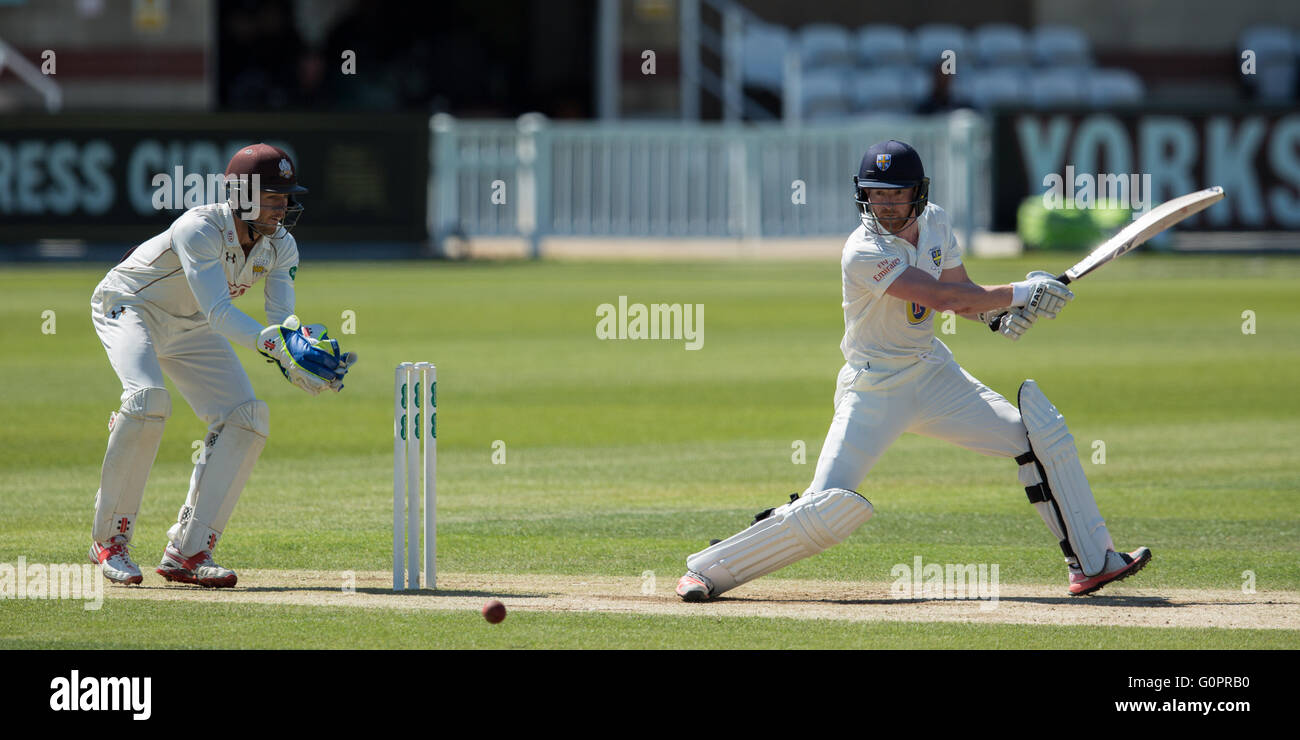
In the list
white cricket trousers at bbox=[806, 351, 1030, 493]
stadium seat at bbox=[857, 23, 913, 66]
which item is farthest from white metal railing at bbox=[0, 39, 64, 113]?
white cricket trousers at bbox=[806, 351, 1030, 493]

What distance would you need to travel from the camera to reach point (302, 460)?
11.6m

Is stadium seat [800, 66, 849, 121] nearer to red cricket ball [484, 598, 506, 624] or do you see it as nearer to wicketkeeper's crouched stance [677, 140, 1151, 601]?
wicketkeeper's crouched stance [677, 140, 1151, 601]

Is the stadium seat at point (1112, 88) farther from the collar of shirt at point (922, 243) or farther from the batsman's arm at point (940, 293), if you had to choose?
the batsman's arm at point (940, 293)

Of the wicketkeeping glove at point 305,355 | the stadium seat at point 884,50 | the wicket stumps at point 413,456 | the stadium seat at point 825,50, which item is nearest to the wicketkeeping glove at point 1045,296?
the wicket stumps at point 413,456

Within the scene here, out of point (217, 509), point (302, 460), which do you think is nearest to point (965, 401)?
point (217, 509)

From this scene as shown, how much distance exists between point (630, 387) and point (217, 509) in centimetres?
764

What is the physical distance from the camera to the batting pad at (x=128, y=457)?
24.8 feet

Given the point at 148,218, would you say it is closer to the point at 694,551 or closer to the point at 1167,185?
the point at 1167,185

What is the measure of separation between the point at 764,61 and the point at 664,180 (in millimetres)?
7842

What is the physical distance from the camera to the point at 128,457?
7.66m

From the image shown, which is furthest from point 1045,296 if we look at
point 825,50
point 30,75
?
point 30,75

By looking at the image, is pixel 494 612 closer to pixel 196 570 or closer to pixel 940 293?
pixel 196 570

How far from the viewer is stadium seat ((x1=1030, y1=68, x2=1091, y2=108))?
33906mm

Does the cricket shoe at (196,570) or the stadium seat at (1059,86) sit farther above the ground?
the stadium seat at (1059,86)
